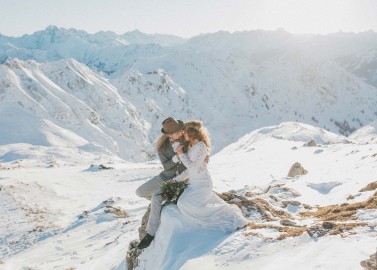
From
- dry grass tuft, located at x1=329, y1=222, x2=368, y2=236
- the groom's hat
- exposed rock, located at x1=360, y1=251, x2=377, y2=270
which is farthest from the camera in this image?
the groom's hat

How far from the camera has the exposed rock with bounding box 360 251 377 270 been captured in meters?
6.13

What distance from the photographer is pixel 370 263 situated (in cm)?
621

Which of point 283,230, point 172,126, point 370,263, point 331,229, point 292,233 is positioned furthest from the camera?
point 172,126

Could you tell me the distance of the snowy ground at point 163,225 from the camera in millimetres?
8031

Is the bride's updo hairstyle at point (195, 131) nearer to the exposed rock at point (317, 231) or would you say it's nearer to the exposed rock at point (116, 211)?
the exposed rock at point (317, 231)

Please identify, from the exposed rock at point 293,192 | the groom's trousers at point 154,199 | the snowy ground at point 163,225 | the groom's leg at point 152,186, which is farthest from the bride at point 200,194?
the exposed rock at point 293,192

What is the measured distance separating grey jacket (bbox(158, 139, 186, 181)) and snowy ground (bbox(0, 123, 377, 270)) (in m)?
0.92

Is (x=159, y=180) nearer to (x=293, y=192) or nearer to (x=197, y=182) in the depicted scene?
(x=197, y=182)

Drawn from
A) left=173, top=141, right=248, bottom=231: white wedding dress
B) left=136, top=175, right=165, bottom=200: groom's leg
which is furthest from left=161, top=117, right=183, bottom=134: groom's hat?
left=136, top=175, right=165, bottom=200: groom's leg

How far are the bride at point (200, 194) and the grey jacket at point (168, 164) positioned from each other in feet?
2.02

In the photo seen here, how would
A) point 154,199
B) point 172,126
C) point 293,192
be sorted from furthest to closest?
point 293,192 < point 154,199 < point 172,126

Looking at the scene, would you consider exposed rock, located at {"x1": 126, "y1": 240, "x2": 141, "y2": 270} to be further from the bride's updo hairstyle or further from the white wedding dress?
the bride's updo hairstyle

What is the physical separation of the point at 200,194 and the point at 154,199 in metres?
1.39

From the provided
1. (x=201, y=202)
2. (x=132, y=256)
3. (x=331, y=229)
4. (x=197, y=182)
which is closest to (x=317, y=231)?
(x=331, y=229)
